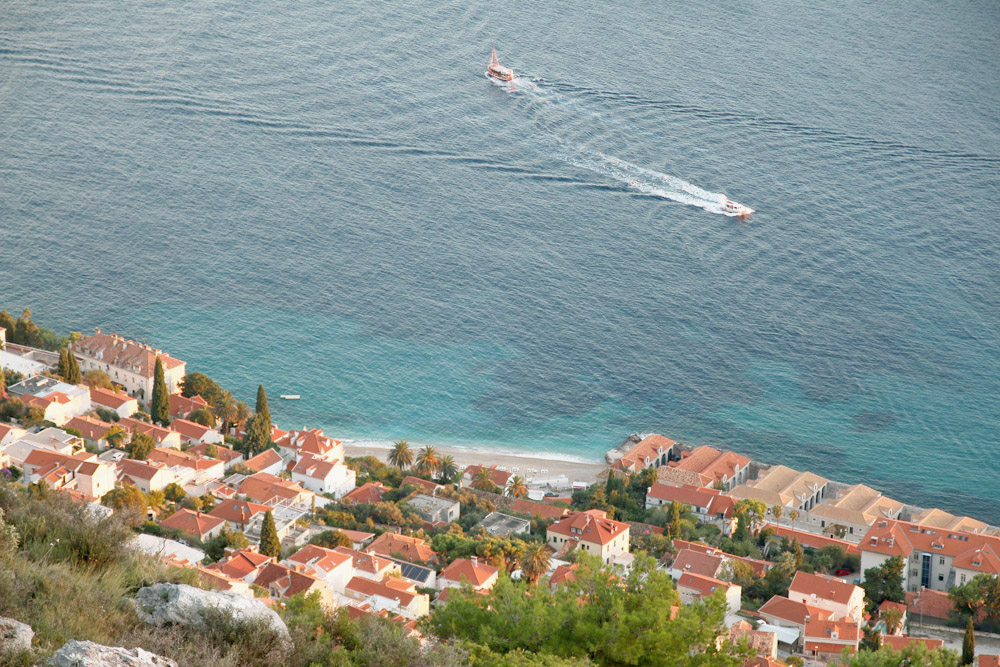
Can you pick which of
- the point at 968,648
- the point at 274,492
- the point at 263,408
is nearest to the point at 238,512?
the point at 274,492

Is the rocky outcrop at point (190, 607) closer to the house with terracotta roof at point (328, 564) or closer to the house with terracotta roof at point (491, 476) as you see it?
the house with terracotta roof at point (328, 564)

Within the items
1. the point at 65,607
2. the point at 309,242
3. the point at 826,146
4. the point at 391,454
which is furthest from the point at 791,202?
the point at 65,607

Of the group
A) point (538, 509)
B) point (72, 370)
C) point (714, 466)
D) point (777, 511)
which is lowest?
point (538, 509)

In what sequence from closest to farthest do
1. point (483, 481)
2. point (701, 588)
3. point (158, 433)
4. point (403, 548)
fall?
1. point (701, 588)
2. point (403, 548)
3. point (158, 433)
4. point (483, 481)

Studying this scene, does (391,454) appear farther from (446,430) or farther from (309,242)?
(309,242)

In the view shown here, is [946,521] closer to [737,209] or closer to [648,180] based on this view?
[737,209]

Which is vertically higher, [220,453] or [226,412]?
[226,412]

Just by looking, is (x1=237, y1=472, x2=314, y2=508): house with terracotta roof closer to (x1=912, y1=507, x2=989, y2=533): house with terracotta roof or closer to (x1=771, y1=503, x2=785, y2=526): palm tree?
(x1=771, y1=503, x2=785, y2=526): palm tree
